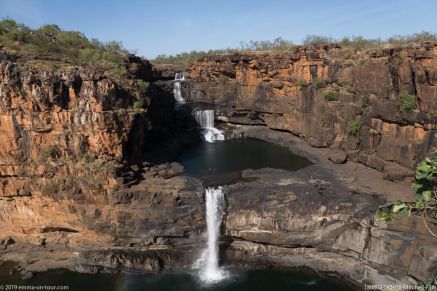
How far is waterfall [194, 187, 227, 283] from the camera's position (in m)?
22.9

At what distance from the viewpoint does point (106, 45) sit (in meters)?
48.6

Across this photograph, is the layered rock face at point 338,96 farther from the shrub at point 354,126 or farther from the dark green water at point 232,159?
the dark green water at point 232,159

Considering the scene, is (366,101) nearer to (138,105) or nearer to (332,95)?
(332,95)

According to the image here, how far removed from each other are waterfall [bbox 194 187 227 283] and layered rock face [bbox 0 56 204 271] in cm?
75

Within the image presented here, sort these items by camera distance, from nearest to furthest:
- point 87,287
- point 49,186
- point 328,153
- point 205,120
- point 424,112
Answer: point 87,287, point 49,186, point 424,112, point 328,153, point 205,120

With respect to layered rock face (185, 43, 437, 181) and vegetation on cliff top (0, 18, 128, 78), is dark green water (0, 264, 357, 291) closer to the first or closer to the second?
layered rock face (185, 43, 437, 181)

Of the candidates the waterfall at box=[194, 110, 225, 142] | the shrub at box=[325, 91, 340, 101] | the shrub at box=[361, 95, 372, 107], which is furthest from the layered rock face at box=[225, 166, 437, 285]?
A: the waterfall at box=[194, 110, 225, 142]

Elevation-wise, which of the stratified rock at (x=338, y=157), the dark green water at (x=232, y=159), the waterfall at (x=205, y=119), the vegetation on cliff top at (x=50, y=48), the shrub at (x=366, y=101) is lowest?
the dark green water at (x=232, y=159)

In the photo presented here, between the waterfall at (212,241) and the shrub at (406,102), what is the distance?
15061 mm

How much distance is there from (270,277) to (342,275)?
14.4 ft

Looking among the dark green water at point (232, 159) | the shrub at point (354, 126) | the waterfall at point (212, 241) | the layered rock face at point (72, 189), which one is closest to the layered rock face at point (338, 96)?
the shrub at point (354, 126)

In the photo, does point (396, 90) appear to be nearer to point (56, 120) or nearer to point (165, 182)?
point (165, 182)

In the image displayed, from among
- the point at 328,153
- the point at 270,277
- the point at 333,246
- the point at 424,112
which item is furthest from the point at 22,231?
the point at 424,112

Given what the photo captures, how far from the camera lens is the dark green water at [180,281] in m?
21.7
